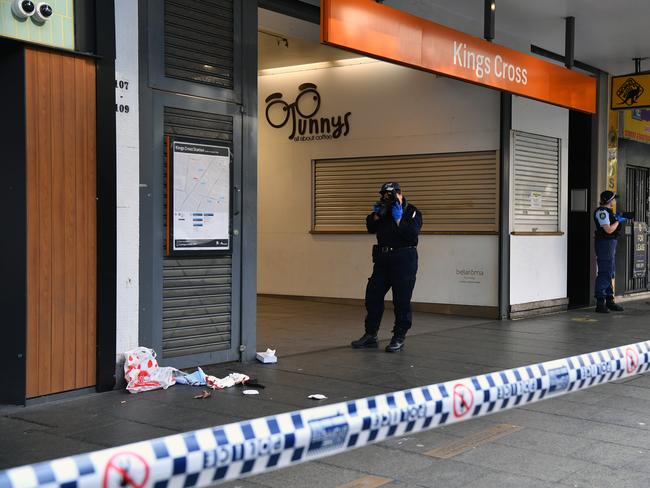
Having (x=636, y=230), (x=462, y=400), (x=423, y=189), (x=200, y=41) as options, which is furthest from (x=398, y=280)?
(x=636, y=230)

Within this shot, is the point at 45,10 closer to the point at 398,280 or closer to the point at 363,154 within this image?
the point at 398,280

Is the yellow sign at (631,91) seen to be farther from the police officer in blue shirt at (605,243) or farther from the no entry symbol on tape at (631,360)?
the no entry symbol on tape at (631,360)

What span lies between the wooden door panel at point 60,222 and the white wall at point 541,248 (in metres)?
6.75

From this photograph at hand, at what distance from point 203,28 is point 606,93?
342 inches

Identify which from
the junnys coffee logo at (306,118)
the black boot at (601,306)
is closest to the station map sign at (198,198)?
the junnys coffee logo at (306,118)

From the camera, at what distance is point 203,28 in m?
7.12

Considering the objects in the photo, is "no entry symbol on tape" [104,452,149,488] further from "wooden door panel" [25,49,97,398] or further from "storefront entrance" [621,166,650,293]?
"storefront entrance" [621,166,650,293]

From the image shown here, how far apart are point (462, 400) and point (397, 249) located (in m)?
5.19

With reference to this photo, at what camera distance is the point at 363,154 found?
12.4m

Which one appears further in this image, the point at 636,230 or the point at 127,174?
the point at 636,230

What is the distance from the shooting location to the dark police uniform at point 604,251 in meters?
12.3

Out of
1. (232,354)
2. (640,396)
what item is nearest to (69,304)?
(232,354)

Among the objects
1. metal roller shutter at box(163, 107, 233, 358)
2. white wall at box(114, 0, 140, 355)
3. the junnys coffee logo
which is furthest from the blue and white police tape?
the junnys coffee logo

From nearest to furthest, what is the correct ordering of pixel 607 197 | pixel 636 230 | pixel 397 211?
pixel 397 211, pixel 607 197, pixel 636 230
